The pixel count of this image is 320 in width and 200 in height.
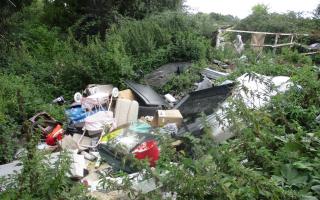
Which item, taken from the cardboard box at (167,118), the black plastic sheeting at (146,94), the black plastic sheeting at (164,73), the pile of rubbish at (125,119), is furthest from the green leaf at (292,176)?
the black plastic sheeting at (164,73)

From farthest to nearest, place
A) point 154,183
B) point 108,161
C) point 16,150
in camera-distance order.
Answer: point 16,150
point 108,161
point 154,183

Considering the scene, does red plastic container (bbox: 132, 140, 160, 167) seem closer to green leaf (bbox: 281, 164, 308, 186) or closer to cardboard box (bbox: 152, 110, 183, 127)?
cardboard box (bbox: 152, 110, 183, 127)

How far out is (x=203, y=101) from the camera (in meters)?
5.92

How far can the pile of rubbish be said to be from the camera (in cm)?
428

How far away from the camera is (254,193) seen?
2.04 metres

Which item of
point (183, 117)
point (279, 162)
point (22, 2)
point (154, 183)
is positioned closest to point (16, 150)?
point (183, 117)

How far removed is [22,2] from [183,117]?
9927 mm

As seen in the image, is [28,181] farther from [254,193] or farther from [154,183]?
[254,193]

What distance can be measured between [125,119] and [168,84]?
166cm

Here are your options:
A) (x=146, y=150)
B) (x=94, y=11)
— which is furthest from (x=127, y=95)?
(x=94, y=11)

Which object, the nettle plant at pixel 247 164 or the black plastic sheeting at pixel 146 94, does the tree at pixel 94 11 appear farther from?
the nettle plant at pixel 247 164

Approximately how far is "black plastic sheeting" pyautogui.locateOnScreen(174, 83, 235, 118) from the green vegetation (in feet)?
2.09

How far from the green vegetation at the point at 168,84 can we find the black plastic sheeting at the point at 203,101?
0.64m

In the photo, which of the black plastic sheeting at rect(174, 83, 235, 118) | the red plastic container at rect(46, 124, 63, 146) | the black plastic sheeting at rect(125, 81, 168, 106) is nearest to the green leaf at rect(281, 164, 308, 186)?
the black plastic sheeting at rect(174, 83, 235, 118)
